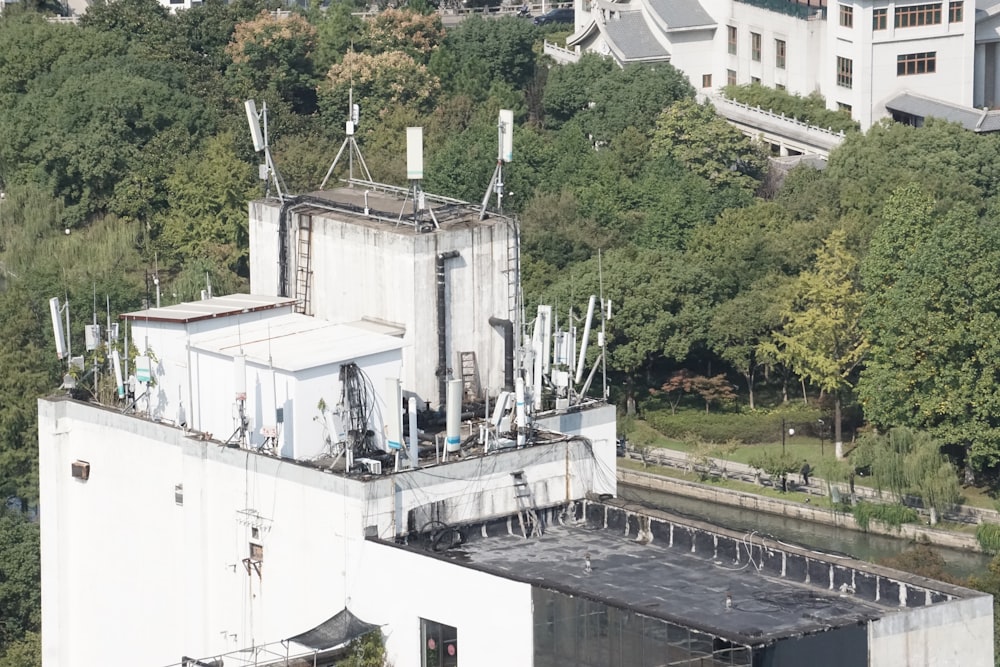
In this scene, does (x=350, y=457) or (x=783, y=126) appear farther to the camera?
(x=783, y=126)

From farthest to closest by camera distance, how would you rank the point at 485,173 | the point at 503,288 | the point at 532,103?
1. the point at 532,103
2. the point at 485,173
3. the point at 503,288

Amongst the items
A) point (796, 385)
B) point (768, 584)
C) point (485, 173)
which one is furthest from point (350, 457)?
point (485, 173)

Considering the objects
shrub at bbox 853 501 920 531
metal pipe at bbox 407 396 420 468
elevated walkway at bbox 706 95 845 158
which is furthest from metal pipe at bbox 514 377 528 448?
elevated walkway at bbox 706 95 845 158

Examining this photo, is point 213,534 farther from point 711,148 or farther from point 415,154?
point 711,148

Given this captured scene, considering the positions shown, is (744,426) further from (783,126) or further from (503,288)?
(503,288)

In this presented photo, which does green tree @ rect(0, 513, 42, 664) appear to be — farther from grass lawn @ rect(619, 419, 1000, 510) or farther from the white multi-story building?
the white multi-story building

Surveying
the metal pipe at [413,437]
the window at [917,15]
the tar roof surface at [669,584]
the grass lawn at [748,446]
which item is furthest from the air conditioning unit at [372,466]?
the window at [917,15]

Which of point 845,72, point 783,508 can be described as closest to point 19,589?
point 783,508
